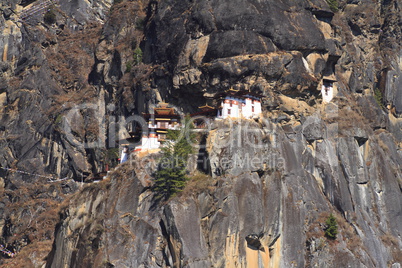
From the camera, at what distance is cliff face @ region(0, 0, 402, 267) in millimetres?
57281

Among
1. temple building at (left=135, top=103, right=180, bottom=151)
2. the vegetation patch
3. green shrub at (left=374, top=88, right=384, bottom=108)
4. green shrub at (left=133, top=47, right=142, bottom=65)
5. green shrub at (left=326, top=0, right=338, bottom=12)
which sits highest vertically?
green shrub at (left=326, top=0, right=338, bottom=12)

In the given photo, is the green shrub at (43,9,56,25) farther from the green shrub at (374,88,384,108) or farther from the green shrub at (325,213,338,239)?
the green shrub at (325,213,338,239)

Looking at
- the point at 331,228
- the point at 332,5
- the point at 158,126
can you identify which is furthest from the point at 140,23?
the point at 331,228

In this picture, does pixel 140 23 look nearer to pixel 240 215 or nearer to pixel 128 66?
pixel 128 66

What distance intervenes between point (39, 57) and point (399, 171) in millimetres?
53866

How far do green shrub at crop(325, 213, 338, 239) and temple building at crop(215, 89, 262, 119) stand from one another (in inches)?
535

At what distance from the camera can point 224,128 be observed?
61469 mm

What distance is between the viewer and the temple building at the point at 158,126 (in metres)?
65.8

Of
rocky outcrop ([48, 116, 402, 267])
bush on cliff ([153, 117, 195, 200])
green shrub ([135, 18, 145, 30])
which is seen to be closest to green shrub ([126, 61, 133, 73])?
green shrub ([135, 18, 145, 30])

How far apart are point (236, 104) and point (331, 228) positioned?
53.0 ft

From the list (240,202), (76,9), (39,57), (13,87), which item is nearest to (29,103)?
(13,87)

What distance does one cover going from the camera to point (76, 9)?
10306 cm

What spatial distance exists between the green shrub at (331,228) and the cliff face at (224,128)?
777 millimetres

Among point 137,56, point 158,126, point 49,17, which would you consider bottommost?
point 158,126
